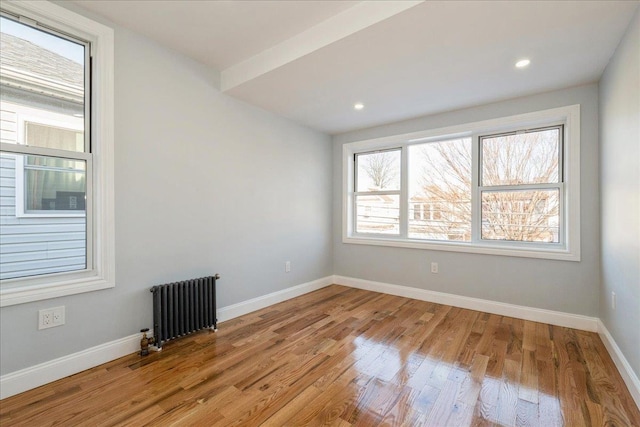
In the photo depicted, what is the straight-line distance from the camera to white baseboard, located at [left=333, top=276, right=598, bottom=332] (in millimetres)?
2801

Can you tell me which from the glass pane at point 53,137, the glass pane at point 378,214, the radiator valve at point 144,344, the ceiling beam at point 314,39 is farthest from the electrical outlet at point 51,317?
the glass pane at point 378,214

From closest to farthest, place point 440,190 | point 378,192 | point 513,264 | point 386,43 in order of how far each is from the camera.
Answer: point 386,43 < point 513,264 < point 440,190 < point 378,192

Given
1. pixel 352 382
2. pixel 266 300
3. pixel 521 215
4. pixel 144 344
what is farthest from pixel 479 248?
pixel 144 344

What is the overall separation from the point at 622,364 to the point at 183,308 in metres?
3.38

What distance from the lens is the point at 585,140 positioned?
108 inches

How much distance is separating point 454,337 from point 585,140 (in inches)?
90.4

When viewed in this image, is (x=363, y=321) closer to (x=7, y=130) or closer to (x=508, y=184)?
(x=508, y=184)

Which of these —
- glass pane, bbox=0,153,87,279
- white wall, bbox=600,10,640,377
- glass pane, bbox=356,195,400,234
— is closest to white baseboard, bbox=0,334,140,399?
glass pane, bbox=0,153,87,279

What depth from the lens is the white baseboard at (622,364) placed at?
1.73 metres

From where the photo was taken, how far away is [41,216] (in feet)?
6.42

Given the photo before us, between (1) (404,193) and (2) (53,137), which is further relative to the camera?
(1) (404,193)

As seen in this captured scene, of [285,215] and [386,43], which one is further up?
[386,43]

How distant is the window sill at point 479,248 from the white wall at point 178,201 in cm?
123

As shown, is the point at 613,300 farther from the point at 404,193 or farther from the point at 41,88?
the point at 41,88
